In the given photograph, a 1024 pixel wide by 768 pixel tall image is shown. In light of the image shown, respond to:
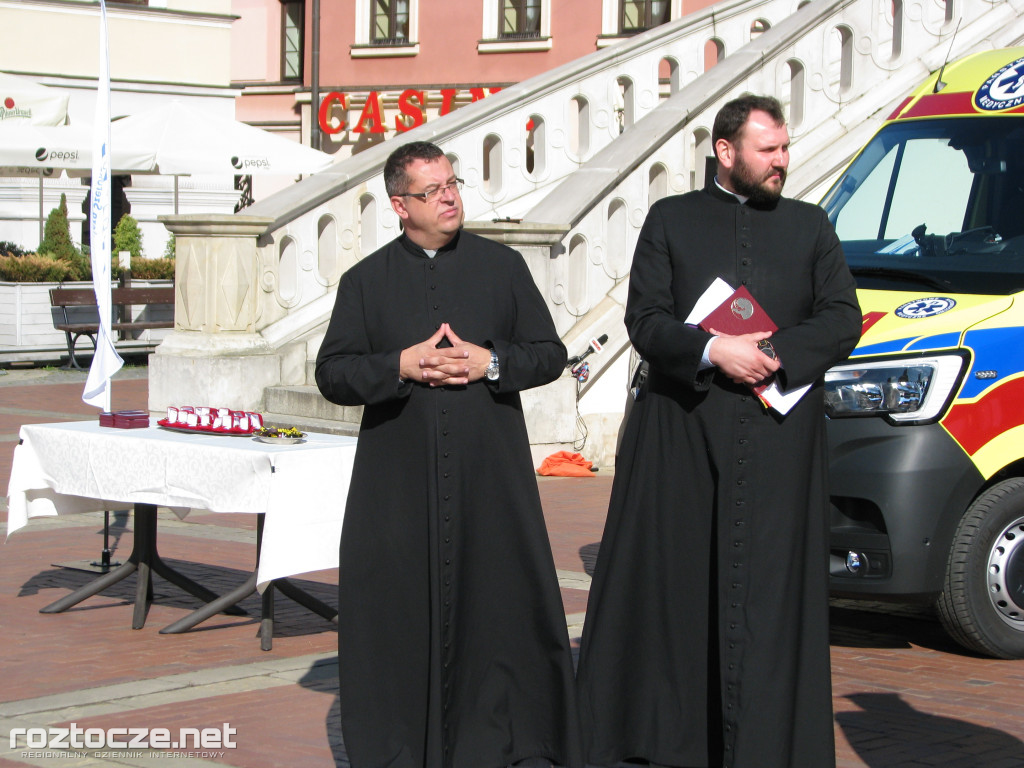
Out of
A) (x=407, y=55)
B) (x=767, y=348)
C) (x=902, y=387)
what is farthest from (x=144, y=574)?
(x=407, y=55)

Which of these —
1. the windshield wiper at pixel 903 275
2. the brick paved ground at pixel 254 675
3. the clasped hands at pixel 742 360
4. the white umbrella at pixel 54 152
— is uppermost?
the white umbrella at pixel 54 152

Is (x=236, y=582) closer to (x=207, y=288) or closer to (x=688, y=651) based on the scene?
(x=688, y=651)

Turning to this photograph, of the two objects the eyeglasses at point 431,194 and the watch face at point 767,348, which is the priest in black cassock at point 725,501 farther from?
the eyeglasses at point 431,194

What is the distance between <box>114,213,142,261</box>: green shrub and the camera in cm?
2636

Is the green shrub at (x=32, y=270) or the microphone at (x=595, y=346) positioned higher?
the green shrub at (x=32, y=270)

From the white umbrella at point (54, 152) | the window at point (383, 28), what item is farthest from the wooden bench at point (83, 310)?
the window at point (383, 28)

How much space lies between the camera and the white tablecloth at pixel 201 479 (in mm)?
6402

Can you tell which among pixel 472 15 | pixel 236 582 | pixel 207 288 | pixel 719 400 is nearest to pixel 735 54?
pixel 207 288

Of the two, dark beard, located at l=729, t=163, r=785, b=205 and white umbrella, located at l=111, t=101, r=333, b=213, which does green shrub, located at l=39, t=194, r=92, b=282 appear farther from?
dark beard, located at l=729, t=163, r=785, b=205

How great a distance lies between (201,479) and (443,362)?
8.08 feet

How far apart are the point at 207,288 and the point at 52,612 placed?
5.82 metres

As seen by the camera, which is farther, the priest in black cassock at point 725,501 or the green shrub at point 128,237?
the green shrub at point 128,237

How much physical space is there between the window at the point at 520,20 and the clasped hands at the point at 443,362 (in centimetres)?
2798
